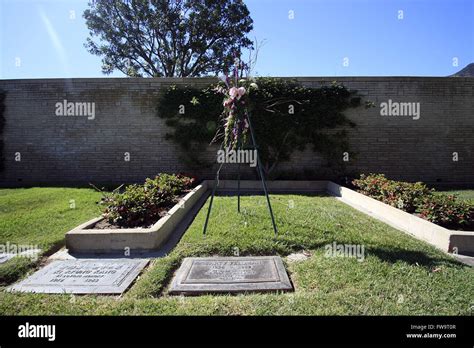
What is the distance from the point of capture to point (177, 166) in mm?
10031

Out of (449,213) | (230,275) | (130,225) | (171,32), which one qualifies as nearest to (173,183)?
(130,225)

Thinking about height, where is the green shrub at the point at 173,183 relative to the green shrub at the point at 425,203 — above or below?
above

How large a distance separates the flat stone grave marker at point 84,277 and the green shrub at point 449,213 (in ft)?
13.9

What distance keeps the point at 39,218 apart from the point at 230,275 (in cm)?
406

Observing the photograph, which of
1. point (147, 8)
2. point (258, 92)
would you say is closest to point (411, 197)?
point (258, 92)

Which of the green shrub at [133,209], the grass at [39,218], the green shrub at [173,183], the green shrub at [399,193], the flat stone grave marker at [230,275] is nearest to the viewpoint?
the flat stone grave marker at [230,275]

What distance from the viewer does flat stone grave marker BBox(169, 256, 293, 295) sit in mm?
2684

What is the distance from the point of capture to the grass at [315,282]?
2.32 metres

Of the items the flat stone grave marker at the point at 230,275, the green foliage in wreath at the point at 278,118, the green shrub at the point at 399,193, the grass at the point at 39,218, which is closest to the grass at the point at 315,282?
the flat stone grave marker at the point at 230,275

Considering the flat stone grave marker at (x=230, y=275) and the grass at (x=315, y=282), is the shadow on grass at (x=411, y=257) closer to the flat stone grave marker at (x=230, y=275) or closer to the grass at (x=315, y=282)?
the grass at (x=315, y=282)

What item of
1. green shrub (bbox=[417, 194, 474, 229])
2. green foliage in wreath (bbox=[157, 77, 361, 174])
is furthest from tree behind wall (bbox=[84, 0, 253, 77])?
green shrub (bbox=[417, 194, 474, 229])

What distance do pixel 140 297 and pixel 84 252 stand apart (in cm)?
166

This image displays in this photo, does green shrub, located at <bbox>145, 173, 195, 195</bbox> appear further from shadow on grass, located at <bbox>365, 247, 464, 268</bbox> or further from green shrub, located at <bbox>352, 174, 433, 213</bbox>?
green shrub, located at <bbox>352, 174, 433, 213</bbox>

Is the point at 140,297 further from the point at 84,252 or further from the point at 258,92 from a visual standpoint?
the point at 258,92
